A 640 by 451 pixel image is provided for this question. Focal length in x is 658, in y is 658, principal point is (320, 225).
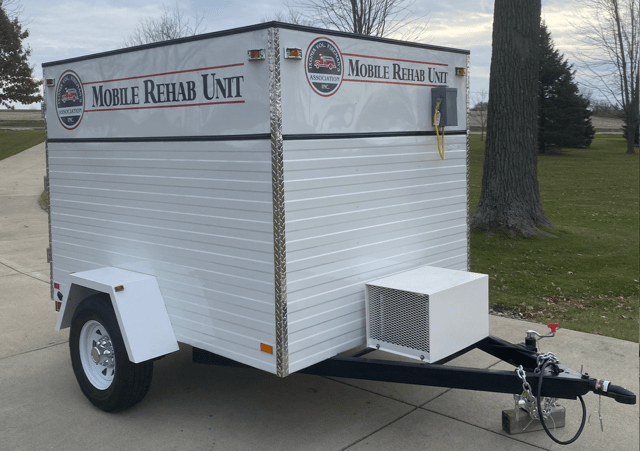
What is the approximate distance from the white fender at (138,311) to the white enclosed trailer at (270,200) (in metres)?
0.01

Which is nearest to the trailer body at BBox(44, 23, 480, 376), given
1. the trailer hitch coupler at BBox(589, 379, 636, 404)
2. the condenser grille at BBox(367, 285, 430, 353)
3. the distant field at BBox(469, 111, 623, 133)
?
the condenser grille at BBox(367, 285, 430, 353)

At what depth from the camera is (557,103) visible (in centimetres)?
3322

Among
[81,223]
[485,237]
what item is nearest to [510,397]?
[81,223]

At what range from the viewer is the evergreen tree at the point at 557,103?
32906 millimetres

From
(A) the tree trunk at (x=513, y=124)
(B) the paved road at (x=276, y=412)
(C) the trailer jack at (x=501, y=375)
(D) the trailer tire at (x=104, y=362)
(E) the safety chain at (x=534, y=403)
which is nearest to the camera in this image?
(C) the trailer jack at (x=501, y=375)

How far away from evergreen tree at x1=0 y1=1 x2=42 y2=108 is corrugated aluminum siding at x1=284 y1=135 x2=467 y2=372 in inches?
1250

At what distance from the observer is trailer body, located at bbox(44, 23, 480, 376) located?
12.5 ft

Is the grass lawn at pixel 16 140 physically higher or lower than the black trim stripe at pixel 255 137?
higher

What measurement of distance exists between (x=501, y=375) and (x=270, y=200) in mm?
1689

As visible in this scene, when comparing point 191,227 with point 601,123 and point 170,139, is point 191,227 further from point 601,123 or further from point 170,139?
point 601,123

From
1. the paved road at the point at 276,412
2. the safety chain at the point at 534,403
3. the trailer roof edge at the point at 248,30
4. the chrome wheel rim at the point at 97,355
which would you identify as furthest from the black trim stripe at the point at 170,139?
the safety chain at the point at 534,403

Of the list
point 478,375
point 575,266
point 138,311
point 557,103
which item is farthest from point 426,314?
point 557,103

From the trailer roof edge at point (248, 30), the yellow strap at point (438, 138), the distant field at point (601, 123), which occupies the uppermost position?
the distant field at point (601, 123)

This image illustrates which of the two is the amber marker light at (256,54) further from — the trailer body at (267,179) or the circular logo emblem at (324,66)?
the circular logo emblem at (324,66)
